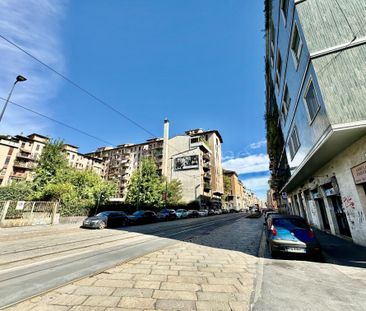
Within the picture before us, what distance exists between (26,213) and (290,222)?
20.4 m

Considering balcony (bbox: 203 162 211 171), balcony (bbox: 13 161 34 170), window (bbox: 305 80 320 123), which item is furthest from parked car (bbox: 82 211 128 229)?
balcony (bbox: 13 161 34 170)

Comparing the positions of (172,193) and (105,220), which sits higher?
(172,193)

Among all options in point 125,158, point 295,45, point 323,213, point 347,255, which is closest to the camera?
point 347,255

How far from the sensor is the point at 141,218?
22.8m

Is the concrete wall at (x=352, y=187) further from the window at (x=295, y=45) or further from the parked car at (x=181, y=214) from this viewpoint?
the parked car at (x=181, y=214)

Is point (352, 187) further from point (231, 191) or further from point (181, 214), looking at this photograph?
point (231, 191)

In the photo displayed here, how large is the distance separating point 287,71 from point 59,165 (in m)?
32.6

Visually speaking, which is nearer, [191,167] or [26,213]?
[26,213]

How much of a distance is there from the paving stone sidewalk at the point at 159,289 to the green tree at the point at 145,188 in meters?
28.3

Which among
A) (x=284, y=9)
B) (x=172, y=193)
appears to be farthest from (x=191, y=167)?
(x=284, y=9)

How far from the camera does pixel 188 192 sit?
53469 mm

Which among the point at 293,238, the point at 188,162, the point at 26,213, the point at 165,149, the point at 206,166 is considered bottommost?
the point at 293,238

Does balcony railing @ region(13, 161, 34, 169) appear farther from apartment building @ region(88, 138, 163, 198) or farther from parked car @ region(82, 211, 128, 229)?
parked car @ region(82, 211, 128, 229)

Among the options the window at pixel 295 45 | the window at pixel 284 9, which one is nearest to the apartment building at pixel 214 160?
the window at pixel 284 9
